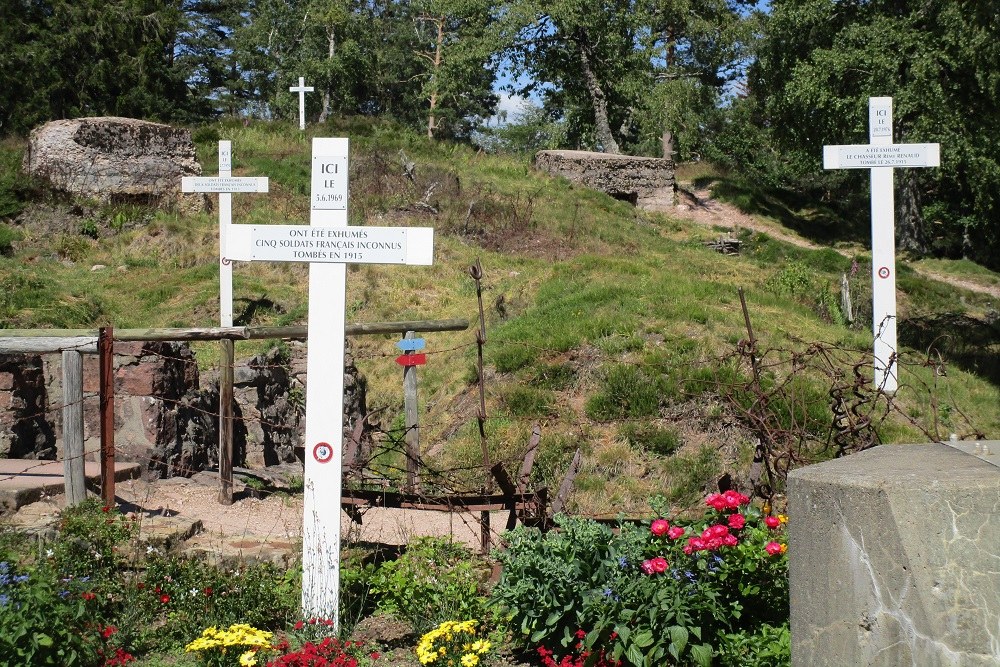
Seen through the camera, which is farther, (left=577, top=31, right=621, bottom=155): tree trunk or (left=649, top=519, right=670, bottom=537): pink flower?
(left=577, top=31, right=621, bottom=155): tree trunk

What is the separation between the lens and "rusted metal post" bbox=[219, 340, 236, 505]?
333 inches

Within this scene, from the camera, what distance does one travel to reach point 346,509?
6.71m

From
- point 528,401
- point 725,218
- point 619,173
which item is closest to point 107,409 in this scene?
point 528,401

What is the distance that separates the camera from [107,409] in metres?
6.84

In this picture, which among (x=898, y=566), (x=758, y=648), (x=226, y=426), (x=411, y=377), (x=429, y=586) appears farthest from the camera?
(x=411, y=377)

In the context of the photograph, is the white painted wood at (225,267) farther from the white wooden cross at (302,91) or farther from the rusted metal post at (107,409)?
the white wooden cross at (302,91)

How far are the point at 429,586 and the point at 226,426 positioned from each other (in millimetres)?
3790

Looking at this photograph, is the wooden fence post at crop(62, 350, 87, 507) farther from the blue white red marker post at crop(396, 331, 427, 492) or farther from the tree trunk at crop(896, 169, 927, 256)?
the tree trunk at crop(896, 169, 927, 256)

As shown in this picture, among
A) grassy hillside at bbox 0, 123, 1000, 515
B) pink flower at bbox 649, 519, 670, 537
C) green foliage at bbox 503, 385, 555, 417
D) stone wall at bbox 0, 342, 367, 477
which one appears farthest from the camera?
green foliage at bbox 503, 385, 555, 417

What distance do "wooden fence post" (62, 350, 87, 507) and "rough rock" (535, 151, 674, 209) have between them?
1837cm

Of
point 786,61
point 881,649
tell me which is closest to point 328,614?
point 881,649

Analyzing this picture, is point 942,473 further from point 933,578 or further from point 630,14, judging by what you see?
point 630,14

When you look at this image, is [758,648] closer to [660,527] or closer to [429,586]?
[660,527]

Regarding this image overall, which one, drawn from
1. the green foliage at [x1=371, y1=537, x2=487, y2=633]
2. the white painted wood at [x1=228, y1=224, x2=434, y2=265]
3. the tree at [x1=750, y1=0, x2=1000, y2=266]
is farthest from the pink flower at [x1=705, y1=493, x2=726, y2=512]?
the tree at [x1=750, y1=0, x2=1000, y2=266]
